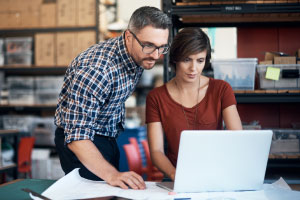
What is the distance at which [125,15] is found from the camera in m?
6.78

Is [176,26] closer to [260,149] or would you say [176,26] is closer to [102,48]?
[102,48]

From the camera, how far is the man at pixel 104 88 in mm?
1487

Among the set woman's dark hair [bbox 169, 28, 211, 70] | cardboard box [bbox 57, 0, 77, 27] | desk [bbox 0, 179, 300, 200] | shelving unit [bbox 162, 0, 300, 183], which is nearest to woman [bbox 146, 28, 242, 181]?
woman's dark hair [bbox 169, 28, 211, 70]

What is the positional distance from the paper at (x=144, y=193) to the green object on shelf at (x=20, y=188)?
0.10 meters

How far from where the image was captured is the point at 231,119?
1.84 m

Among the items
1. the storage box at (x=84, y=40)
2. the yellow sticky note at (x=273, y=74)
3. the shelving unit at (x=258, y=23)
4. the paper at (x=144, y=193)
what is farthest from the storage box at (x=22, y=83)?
the paper at (x=144, y=193)

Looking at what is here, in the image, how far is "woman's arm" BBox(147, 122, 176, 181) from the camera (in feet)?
5.53

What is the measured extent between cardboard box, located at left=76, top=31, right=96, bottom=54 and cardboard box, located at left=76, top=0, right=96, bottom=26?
0.39 ft

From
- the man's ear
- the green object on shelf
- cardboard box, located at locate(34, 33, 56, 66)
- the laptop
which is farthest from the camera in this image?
cardboard box, located at locate(34, 33, 56, 66)

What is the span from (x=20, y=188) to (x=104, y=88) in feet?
1.69

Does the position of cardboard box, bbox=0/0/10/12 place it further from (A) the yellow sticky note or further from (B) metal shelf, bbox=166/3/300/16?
(A) the yellow sticky note

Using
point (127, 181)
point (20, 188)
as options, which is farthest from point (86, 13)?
point (127, 181)

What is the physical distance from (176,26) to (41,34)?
2832 mm

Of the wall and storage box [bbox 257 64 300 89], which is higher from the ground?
the wall
